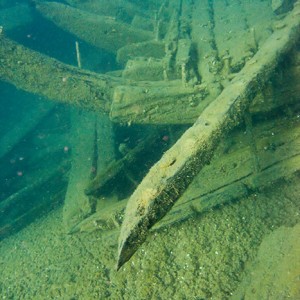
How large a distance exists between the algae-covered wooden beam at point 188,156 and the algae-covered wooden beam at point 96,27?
4.69 metres

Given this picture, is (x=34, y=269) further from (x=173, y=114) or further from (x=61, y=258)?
(x=173, y=114)

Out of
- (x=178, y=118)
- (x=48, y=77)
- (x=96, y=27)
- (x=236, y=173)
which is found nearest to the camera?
(x=236, y=173)

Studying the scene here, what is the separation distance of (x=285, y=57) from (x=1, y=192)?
7512 mm

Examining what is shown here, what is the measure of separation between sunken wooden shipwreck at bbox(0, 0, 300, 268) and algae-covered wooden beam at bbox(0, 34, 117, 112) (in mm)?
19

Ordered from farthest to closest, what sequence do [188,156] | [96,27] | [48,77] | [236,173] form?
[96,27] < [48,77] < [236,173] < [188,156]

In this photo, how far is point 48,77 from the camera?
539cm

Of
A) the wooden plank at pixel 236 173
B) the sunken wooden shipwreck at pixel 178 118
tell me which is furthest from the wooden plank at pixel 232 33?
the wooden plank at pixel 236 173

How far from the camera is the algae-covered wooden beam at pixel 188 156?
81.0 inches

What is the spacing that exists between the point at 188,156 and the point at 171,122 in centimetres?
206

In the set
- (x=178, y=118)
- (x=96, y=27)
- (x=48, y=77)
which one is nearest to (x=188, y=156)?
(x=178, y=118)

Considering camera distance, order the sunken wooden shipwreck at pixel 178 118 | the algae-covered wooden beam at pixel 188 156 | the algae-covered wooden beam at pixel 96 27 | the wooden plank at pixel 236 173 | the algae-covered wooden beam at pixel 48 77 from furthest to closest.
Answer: the algae-covered wooden beam at pixel 96 27
the algae-covered wooden beam at pixel 48 77
the wooden plank at pixel 236 173
the sunken wooden shipwreck at pixel 178 118
the algae-covered wooden beam at pixel 188 156

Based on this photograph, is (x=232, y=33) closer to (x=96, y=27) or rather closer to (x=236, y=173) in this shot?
(x=236, y=173)

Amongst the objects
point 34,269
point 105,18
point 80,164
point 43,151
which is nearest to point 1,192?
point 43,151

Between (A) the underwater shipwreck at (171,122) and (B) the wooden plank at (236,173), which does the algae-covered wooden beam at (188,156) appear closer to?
(A) the underwater shipwreck at (171,122)
